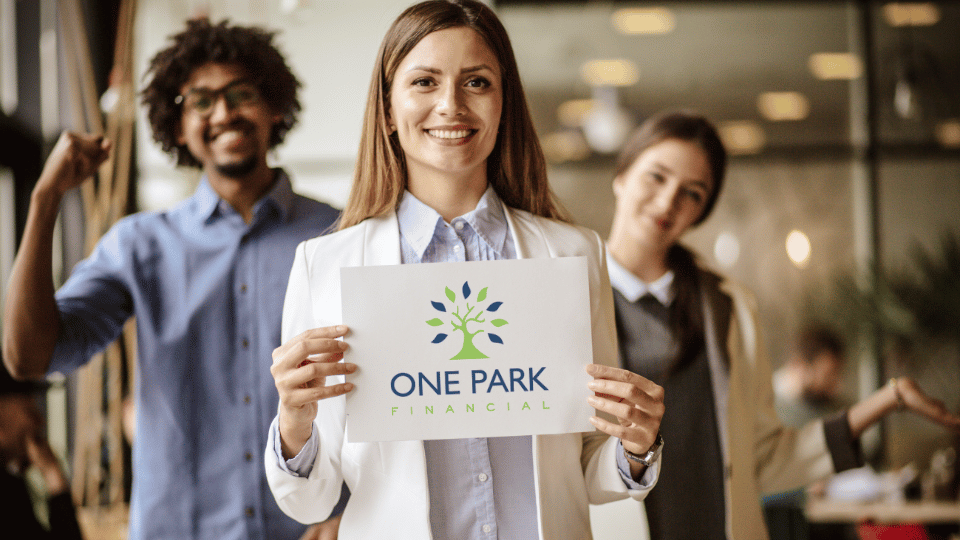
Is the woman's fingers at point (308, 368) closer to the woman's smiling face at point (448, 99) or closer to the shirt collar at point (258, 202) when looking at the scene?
the woman's smiling face at point (448, 99)

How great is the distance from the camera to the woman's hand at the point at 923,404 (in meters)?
2.39

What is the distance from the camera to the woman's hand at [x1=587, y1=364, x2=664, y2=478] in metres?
1.39

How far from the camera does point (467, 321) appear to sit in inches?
58.2

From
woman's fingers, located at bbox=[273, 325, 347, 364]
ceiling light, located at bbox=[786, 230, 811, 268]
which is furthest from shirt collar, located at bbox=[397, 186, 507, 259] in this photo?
ceiling light, located at bbox=[786, 230, 811, 268]

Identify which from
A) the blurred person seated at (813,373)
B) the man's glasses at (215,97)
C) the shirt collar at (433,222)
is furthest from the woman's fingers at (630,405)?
the blurred person seated at (813,373)

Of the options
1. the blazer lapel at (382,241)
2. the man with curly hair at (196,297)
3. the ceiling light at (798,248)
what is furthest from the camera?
the ceiling light at (798,248)

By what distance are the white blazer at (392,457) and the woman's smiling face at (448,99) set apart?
0.18m

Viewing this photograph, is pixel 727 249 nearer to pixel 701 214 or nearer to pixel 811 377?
pixel 811 377

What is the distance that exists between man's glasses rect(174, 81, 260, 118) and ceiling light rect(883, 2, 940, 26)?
4.55 metres

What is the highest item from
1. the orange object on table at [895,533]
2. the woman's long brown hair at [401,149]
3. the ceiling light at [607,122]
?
the ceiling light at [607,122]

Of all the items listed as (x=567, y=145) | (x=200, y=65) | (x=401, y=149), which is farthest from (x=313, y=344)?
(x=567, y=145)

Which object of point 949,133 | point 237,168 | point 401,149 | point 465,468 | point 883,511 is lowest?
point 883,511

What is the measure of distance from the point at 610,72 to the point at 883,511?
2.98 metres

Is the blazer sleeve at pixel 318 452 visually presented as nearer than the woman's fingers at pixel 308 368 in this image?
No
